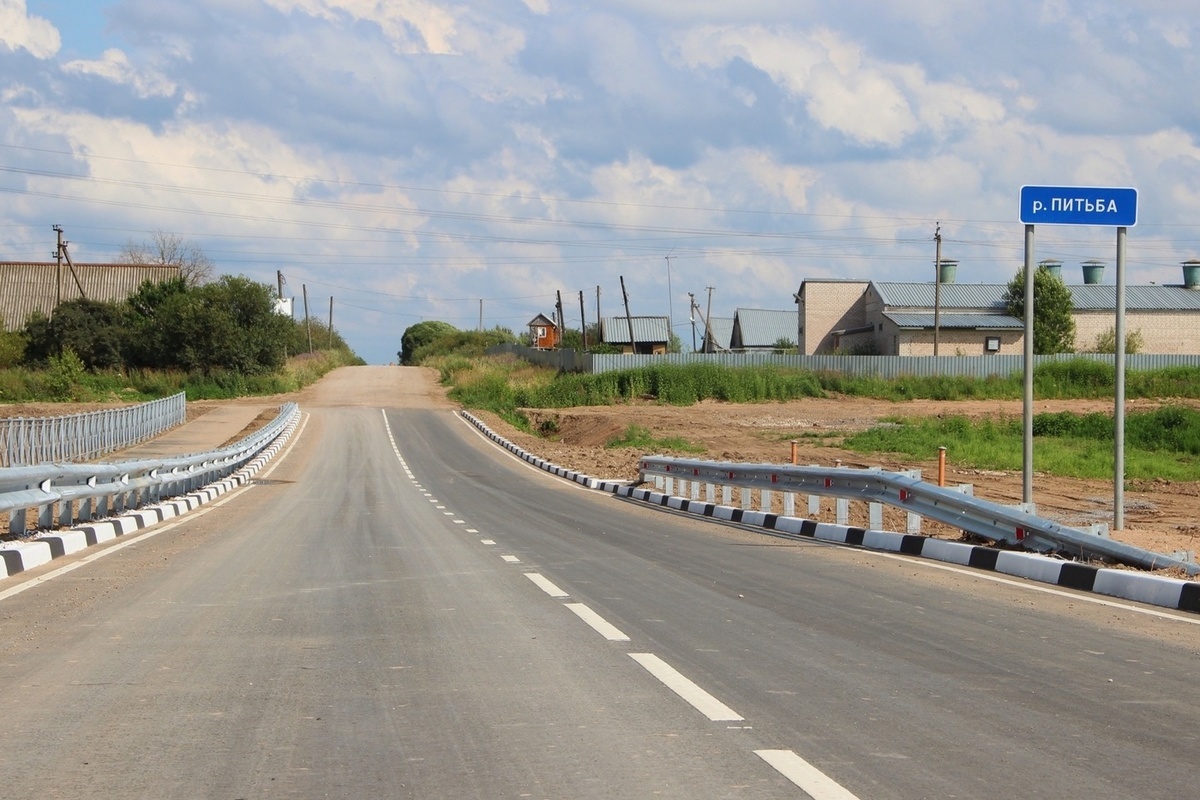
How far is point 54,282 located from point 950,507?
9632cm

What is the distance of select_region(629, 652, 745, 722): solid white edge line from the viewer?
6094 mm

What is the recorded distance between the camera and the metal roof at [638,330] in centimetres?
12062

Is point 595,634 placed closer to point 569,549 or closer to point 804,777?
point 804,777

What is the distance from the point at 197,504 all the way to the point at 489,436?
3075cm

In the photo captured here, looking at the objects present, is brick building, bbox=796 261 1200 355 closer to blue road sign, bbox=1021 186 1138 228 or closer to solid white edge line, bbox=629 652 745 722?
blue road sign, bbox=1021 186 1138 228

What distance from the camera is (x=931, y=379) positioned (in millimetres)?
69375

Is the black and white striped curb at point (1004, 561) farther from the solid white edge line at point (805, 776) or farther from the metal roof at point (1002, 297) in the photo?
the metal roof at point (1002, 297)

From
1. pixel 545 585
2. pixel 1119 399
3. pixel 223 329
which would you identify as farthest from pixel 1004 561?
pixel 223 329

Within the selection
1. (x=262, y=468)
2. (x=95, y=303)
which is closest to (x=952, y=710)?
(x=262, y=468)

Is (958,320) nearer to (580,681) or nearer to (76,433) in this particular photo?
(76,433)

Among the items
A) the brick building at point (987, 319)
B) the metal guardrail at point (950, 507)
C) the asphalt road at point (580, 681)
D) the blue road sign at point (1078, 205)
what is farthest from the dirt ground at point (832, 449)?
the brick building at point (987, 319)

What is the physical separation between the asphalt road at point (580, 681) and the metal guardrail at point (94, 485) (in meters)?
1.49

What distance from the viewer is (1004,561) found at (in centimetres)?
1265

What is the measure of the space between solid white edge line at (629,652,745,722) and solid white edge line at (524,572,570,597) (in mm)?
2879
